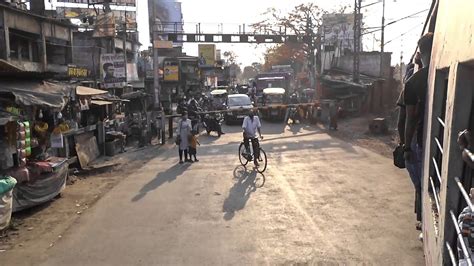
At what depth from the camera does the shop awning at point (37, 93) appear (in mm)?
9668

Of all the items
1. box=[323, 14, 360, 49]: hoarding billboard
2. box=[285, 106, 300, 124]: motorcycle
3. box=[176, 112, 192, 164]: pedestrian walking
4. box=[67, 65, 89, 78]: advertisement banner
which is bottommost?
box=[285, 106, 300, 124]: motorcycle

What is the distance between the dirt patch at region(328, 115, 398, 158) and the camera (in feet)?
56.3

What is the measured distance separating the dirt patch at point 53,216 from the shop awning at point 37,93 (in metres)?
2.08

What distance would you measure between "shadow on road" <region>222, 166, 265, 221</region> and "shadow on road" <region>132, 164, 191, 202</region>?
163 centimetres

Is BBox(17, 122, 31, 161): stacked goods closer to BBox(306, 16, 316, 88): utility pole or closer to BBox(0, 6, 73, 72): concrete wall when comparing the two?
BBox(0, 6, 73, 72): concrete wall

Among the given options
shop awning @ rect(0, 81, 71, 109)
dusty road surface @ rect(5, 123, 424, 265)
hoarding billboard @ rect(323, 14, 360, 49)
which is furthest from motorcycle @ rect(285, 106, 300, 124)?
hoarding billboard @ rect(323, 14, 360, 49)

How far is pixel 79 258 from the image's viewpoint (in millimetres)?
6598

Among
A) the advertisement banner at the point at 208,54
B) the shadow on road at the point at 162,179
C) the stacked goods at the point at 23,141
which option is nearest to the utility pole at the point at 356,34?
the shadow on road at the point at 162,179

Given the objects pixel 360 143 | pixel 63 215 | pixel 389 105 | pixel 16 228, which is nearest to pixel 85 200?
pixel 63 215

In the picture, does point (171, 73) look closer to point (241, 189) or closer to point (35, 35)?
point (35, 35)

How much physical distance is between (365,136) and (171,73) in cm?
3121

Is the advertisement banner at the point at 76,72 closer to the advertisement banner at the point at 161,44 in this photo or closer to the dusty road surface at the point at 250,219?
the advertisement banner at the point at 161,44

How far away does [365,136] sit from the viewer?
2072cm

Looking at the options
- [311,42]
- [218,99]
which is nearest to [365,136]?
[218,99]
